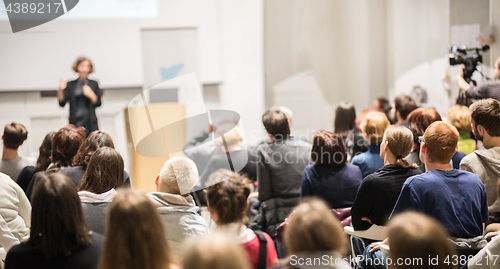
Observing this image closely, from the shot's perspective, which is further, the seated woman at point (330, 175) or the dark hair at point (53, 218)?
the seated woman at point (330, 175)

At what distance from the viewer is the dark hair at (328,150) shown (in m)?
2.45

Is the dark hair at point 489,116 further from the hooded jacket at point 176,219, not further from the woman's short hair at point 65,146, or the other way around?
the woman's short hair at point 65,146

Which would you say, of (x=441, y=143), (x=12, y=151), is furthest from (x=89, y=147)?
(x=441, y=143)

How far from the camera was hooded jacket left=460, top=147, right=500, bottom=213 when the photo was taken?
6.91 ft

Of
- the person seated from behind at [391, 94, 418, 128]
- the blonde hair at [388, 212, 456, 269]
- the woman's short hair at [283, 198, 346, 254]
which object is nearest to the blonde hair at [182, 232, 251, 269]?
the woman's short hair at [283, 198, 346, 254]

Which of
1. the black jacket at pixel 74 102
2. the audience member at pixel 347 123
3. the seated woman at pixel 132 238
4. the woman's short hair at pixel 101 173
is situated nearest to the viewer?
the seated woman at pixel 132 238

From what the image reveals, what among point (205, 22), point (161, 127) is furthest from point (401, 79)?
point (161, 127)

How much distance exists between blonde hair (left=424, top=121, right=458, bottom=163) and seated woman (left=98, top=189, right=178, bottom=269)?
1301 mm

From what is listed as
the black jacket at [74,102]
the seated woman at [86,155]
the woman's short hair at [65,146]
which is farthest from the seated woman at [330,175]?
the black jacket at [74,102]

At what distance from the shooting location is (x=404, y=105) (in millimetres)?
3402

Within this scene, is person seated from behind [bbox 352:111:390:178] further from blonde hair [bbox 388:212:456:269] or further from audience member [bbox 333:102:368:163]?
blonde hair [bbox 388:212:456:269]

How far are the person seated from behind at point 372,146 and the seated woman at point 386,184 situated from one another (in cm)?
55

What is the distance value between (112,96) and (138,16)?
1.14 metres

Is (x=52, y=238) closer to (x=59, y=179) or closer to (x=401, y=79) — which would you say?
(x=59, y=179)
